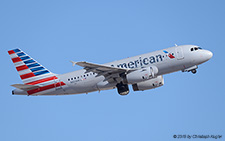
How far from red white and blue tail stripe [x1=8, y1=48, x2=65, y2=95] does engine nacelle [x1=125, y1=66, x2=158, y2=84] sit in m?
9.39

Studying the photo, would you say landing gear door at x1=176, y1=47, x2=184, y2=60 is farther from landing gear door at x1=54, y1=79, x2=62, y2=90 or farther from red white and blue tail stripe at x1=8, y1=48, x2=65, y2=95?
landing gear door at x1=54, y1=79, x2=62, y2=90

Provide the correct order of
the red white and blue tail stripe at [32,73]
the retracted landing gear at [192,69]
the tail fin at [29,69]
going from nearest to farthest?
the retracted landing gear at [192,69]
the red white and blue tail stripe at [32,73]
the tail fin at [29,69]

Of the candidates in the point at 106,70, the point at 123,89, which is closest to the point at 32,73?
the point at 106,70

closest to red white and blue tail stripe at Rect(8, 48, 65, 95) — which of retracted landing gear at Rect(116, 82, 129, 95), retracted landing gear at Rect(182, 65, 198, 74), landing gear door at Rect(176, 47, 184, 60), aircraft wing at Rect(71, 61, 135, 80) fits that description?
aircraft wing at Rect(71, 61, 135, 80)

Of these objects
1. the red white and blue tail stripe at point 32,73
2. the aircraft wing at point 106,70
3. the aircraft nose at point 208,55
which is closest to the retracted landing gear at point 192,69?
the aircraft nose at point 208,55

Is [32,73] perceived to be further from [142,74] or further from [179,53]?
[179,53]

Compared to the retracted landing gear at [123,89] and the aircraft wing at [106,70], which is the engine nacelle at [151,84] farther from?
the aircraft wing at [106,70]

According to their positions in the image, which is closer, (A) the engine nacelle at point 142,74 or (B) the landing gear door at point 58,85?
(A) the engine nacelle at point 142,74

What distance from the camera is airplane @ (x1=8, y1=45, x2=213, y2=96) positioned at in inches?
1728

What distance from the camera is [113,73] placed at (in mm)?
44500

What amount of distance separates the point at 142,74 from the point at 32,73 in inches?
606

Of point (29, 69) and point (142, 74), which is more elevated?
point (29, 69)

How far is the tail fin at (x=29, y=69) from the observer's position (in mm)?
48344

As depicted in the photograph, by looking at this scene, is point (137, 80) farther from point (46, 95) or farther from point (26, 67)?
point (26, 67)
